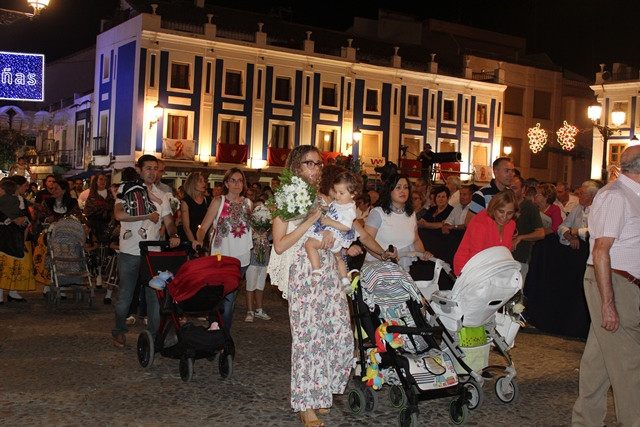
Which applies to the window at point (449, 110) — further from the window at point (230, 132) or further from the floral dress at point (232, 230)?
the floral dress at point (232, 230)

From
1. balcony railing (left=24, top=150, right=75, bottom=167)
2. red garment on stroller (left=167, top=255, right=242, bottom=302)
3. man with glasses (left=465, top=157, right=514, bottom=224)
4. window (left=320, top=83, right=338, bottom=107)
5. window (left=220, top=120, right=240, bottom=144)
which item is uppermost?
window (left=320, top=83, right=338, bottom=107)

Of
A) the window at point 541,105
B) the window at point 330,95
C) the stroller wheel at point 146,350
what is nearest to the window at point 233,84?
the window at point 330,95

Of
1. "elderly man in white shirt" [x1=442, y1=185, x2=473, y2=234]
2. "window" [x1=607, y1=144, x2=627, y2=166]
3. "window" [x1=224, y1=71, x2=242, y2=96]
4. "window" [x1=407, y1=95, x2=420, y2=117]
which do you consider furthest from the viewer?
"window" [x1=407, y1=95, x2=420, y2=117]

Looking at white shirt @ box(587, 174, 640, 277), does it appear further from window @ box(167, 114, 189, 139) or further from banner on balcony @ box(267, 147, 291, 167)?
banner on balcony @ box(267, 147, 291, 167)

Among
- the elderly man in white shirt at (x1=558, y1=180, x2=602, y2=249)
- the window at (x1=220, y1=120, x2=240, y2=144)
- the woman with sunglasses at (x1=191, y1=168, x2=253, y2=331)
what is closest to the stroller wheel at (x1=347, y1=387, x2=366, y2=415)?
the woman with sunglasses at (x1=191, y1=168, x2=253, y2=331)

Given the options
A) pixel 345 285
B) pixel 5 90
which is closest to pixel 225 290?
pixel 345 285

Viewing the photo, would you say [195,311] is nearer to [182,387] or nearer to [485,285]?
[182,387]

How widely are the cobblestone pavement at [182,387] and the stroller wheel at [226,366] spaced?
4.0 inches

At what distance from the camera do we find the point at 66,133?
45.0m

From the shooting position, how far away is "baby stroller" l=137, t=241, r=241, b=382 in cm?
669

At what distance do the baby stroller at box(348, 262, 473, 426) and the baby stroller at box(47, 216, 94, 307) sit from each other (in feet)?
21.1

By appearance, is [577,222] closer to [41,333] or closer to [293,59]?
[41,333]

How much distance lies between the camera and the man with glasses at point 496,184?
8.55m

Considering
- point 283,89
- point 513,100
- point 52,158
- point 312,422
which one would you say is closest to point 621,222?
point 312,422
